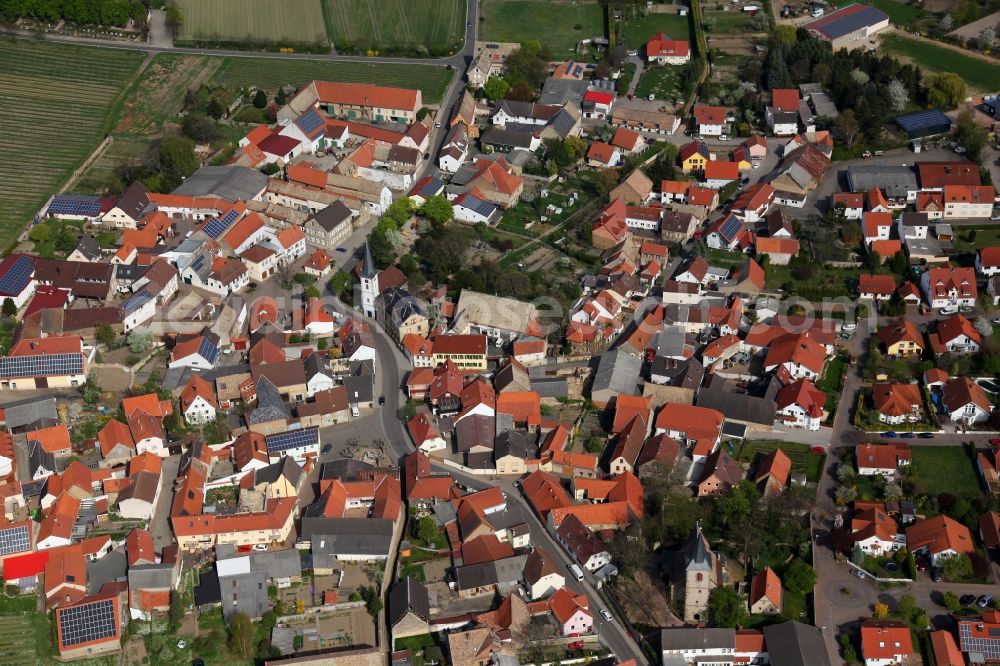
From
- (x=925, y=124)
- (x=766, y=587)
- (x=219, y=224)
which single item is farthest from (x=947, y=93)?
(x=219, y=224)

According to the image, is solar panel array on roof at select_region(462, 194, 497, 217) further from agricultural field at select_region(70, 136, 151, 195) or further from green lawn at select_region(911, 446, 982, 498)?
green lawn at select_region(911, 446, 982, 498)

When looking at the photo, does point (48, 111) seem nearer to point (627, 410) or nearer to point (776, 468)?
point (627, 410)

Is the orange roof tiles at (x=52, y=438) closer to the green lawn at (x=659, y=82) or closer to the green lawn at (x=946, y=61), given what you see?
the green lawn at (x=659, y=82)

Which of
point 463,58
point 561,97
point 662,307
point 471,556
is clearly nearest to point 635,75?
point 561,97

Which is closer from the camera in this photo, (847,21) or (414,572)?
(414,572)

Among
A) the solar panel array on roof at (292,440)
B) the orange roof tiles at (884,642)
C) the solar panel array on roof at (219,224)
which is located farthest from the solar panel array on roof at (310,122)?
the orange roof tiles at (884,642)

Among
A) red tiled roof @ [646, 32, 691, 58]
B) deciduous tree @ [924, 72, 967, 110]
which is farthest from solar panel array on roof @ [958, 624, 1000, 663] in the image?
red tiled roof @ [646, 32, 691, 58]
